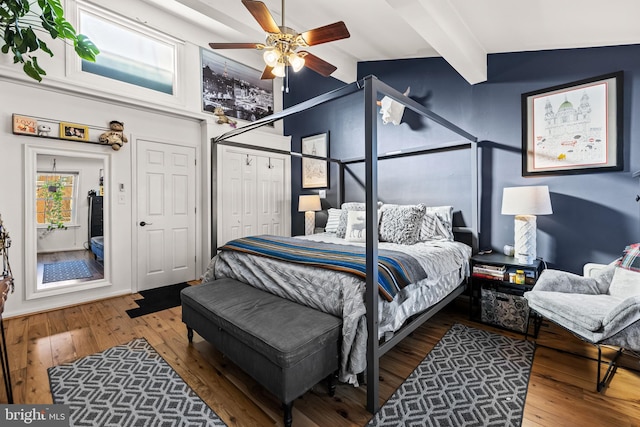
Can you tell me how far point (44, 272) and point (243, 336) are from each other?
9.57ft

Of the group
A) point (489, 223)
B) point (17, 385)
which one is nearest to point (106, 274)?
point (17, 385)

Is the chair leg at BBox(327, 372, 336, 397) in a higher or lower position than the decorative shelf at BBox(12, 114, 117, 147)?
lower

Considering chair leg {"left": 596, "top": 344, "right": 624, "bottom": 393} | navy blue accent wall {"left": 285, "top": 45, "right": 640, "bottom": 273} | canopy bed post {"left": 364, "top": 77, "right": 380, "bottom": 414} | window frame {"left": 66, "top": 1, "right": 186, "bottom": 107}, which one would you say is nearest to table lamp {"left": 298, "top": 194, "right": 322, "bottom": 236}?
navy blue accent wall {"left": 285, "top": 45, "right": 640, "bottom": 273}

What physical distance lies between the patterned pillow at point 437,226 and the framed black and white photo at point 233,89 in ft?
11.1

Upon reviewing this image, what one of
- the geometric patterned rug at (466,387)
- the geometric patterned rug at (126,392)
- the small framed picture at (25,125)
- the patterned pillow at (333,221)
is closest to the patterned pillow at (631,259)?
the geometric patterned rug at (466,387)

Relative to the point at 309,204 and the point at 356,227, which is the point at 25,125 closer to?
the point at 309,204

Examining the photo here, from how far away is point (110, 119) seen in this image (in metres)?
3.49

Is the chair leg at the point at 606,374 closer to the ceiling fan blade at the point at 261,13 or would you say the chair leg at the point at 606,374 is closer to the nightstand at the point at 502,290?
the nightstand at the point at 502,290

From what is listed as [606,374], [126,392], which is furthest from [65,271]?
[606,374]

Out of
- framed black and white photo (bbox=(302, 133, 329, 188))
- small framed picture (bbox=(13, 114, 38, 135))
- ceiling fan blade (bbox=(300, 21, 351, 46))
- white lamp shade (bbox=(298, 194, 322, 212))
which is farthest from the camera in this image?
framed black and white photo (bbox=(302, 133, 329, 188))

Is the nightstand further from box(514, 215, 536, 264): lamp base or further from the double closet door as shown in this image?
the double closet door

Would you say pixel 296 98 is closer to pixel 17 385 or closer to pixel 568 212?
pixel 568 212

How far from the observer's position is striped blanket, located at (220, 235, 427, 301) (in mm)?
1756

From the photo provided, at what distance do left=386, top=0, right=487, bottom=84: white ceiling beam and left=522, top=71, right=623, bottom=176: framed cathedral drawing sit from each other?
611 millimetres
